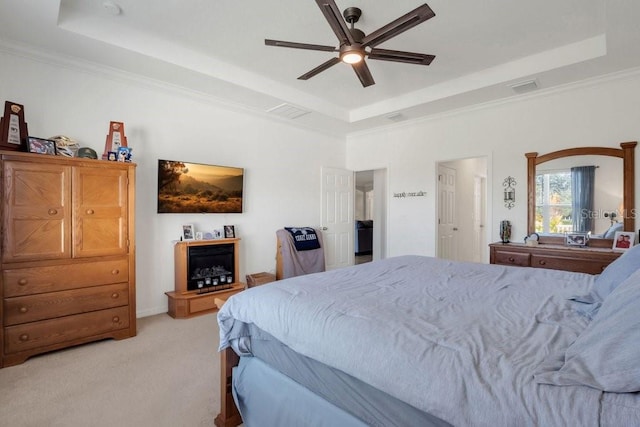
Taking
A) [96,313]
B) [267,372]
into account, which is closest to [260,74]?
[96,313]

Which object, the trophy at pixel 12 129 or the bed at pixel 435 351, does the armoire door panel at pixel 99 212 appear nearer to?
the trophy at pixel 12 129

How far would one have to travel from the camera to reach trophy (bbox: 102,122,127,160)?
325 centimetres

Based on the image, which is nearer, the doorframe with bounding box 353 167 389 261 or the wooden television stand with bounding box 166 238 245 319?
the wooden television stand with bounding box 166 238 245 319

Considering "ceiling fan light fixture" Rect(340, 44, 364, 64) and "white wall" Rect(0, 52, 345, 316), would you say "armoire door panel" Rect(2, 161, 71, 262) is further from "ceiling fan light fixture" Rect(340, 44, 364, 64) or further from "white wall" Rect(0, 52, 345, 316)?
"ceiling fan light fixture" Rect(340, 44, 364, 64)

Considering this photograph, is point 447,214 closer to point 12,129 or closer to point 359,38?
point 359,38

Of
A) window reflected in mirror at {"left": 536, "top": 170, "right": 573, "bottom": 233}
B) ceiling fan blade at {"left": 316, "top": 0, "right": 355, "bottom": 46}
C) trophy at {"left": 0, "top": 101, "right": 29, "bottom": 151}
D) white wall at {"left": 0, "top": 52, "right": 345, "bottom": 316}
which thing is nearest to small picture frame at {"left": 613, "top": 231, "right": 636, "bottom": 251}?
window reflected in mirror at {"left": 536, "top": 170, "right": 573, "bottom": 233}

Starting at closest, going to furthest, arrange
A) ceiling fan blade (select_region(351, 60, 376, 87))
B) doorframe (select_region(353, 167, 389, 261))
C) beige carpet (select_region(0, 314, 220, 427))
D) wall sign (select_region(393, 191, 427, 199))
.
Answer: beige carpet (select_region(0, 314, 220, 427)) → ceiling fan blade (select_region(351, 60, 376, 87)) → wall sign (select_region(393, 191, 427, 199)) → doorframe (select_region(353, 167, 389, 261))

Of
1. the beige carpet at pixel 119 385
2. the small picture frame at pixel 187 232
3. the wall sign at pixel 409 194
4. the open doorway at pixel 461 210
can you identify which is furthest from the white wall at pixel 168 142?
the open doorway at pixel 461 210

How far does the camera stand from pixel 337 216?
598 centimetres

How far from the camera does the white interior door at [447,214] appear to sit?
5175mm

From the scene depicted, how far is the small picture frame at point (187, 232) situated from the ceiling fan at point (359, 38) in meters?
2.40

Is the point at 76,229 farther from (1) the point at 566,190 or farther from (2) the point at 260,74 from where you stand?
(1) the point at 566,190

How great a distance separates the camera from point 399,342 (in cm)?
115

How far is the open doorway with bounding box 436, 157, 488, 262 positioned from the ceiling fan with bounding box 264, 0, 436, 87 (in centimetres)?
278
